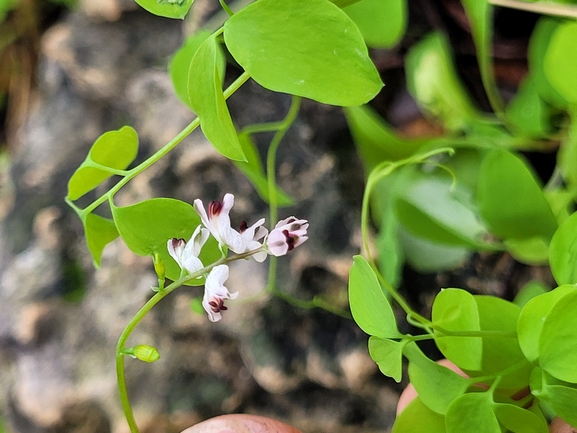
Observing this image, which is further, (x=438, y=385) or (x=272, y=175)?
(x=272, y=175)

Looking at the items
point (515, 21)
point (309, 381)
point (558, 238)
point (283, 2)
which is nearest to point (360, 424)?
point (309, 381)

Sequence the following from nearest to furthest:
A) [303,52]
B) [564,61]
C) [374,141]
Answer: [303,52] → [564,61] → [374,141]

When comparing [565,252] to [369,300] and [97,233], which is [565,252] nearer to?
[369,300]

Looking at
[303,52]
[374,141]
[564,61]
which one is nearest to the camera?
[303,52]

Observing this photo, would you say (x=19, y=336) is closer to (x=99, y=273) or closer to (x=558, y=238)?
(x=99, y=273)

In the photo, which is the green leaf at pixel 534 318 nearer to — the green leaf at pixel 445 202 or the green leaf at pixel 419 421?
the green leaf at pixel 419 421

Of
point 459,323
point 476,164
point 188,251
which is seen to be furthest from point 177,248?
point 476,164

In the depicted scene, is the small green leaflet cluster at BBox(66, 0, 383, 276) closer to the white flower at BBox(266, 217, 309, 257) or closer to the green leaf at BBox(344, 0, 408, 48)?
the white flower at BBox(266, 217, 309, 257)
